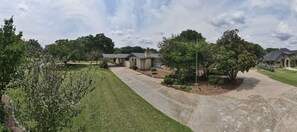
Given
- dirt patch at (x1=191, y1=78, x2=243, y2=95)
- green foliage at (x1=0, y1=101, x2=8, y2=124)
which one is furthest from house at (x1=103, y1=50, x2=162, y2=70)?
green foliage at (x1=0, y1=101, x2=8, y2=124)

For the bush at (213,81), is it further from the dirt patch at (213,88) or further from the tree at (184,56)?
the tree at (184,56)

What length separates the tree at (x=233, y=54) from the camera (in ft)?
102

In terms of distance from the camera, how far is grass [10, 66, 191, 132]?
59.6 feet

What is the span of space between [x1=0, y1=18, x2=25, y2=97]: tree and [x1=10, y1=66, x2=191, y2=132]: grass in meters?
2.95

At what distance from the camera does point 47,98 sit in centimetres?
725

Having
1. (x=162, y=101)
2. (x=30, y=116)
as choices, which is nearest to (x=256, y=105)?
(x=162, y=101)

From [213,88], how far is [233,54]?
4504mm

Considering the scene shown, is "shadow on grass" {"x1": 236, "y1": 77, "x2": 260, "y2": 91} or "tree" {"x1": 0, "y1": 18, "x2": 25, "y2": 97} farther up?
"tree" {"x1": 0, "y1": 18, "x2": 25, "y2": 97}

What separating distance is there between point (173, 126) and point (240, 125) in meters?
4.89

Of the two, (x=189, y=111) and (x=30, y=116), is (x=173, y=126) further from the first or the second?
(x=30, y=116)

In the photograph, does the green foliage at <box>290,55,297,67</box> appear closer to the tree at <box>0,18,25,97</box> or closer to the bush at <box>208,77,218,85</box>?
the bush at <box>208,77,218,85</box>

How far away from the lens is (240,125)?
19.8 m

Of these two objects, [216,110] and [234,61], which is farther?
[234,61]

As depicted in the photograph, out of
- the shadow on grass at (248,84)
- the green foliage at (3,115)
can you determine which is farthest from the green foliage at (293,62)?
the green foliage at (3,115)
